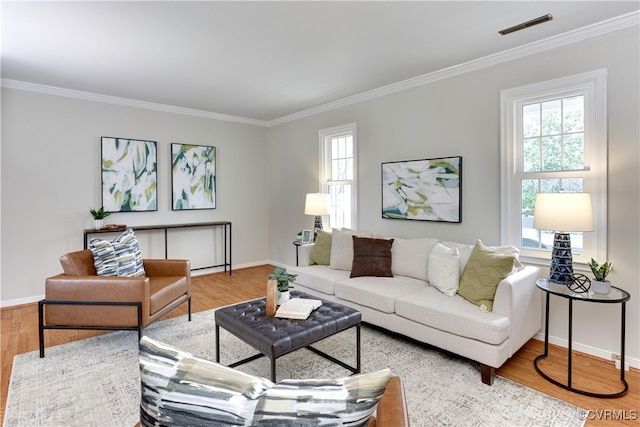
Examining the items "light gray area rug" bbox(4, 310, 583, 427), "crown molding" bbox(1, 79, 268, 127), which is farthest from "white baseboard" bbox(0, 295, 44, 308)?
"crown molding" bbox(1, 79, 268, 127)

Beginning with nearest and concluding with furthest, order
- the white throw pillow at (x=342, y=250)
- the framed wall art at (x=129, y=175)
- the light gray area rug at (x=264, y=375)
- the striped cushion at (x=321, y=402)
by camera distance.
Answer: the striped cushion at (x=321, y=402) → the light gray area rug at (x=264, y=375) → the white throw pillow at (x=342, y=250) → the framed wall art at (x=129, y=175)

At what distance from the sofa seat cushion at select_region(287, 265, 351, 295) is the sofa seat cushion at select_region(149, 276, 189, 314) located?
4.04 feet

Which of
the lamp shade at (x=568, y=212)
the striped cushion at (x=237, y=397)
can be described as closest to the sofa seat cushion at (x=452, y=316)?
the lamp shade at (x=568, y=212)

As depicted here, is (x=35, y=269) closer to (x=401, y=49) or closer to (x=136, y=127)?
(x=136, y=127)

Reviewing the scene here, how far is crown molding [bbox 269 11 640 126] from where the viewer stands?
262cm

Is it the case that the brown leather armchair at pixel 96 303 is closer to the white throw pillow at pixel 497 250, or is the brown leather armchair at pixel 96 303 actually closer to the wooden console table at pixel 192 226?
the wooden console table at pixel 192 226

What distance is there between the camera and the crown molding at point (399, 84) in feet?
8.86

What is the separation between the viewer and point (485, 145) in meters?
3.41

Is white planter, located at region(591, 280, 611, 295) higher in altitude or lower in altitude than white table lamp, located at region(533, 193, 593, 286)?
lower

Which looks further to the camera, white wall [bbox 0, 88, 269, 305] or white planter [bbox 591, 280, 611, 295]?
white wall [bbox 0, 88, 269, 305]

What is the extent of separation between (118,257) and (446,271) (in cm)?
299

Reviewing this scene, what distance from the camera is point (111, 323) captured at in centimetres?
286

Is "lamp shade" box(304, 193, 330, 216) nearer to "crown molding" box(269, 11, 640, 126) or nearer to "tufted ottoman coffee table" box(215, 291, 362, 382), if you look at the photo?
"crown molding" box(269, 11, 640, 126)

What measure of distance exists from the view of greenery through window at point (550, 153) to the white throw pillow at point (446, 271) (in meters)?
0.76
